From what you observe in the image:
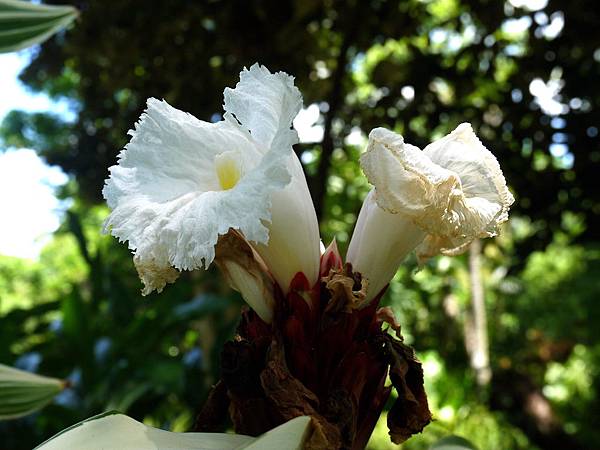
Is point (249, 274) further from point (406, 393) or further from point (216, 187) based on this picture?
point (406, 393)

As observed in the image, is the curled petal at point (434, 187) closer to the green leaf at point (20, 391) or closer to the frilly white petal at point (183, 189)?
the frilly white petal at point (183, 189)

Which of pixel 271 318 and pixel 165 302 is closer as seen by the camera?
pixel 271 318

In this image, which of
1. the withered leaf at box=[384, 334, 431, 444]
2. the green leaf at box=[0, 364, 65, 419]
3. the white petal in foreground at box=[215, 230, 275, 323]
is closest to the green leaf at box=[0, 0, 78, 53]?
the green leaf at box=[0, 364, 65, 419]

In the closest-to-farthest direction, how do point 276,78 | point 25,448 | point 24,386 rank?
1. point 276,78
2. point 24,386
3. point 25,448

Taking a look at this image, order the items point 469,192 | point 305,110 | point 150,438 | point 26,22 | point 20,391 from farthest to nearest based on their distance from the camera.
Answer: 1. point 305,110
2. point 26,22
3. point 20,391
4. point 469,192
5. point 150,438

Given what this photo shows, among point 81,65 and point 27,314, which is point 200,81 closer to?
point 81,65

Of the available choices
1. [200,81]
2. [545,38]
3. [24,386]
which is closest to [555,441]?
[545,38]

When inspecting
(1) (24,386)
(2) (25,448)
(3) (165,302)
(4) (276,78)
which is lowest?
(3) (165,302)

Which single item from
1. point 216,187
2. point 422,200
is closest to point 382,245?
point 422,200
